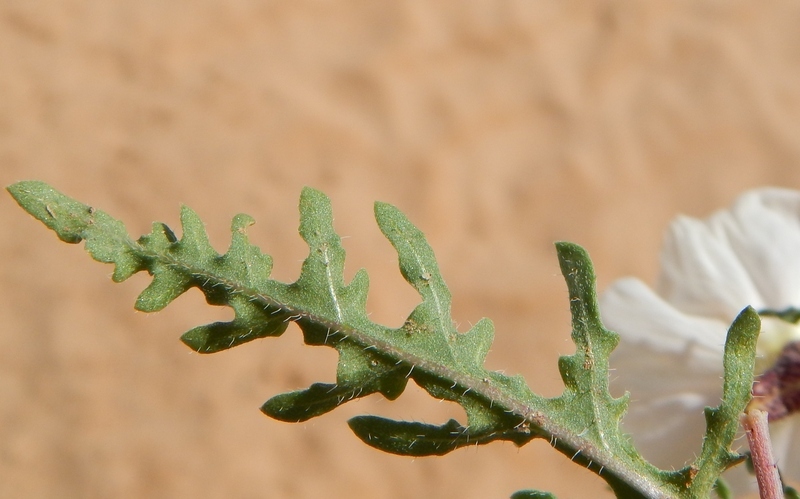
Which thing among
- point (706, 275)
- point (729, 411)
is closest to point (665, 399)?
point (706, 275)

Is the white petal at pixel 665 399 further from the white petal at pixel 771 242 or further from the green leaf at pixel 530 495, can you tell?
the green leaf at pixel 530 495

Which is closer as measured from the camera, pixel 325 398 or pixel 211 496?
pixel 325 398

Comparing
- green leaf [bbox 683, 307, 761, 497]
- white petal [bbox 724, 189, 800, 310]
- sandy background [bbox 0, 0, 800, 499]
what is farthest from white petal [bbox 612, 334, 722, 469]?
sandy background [bbox 0, 0, 800, 499]

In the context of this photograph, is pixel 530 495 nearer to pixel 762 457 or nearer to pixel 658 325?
pixel 762 457

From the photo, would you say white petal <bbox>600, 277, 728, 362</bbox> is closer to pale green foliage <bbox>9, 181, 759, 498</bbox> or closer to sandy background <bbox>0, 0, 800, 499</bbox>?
pale green foliage <bbox>9, 181, 759, 498</bbox>

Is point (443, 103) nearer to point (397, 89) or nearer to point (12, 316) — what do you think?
point (397, 89)

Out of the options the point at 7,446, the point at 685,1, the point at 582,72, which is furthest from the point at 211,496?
the point at 685,1
